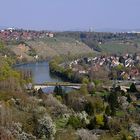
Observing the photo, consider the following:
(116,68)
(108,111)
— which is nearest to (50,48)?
(116,68)

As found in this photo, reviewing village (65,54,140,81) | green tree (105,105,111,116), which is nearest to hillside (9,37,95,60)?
village (65,54,140,81)

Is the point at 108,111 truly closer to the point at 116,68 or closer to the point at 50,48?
the point at 116,68

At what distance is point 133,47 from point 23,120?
46752 millimetres

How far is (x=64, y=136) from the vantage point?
10484 mm

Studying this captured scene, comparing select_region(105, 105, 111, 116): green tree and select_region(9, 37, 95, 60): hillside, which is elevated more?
select_region(105, 105, 111, 116): green tree

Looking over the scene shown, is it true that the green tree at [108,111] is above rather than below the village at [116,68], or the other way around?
above

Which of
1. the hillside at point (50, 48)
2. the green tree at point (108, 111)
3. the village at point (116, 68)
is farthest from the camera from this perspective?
the hillside at point (50, 48)

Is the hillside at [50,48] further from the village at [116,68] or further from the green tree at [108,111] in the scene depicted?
the green tree at [108,111]

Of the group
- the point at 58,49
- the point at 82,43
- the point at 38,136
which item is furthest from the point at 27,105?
the point at 82,43

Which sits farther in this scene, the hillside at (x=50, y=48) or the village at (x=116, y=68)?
the hillside at (x=50, y=48)

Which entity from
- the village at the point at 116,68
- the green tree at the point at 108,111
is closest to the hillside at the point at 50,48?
the village at the point at 116,68

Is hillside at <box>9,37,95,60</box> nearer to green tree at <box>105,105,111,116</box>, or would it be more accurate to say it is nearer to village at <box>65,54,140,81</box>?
village at <box>65,54,140,81</box>

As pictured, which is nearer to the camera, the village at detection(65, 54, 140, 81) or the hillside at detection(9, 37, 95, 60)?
the village at detection(65, 54, 140, 81)

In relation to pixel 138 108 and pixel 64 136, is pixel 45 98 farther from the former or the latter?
pixel 64 136
